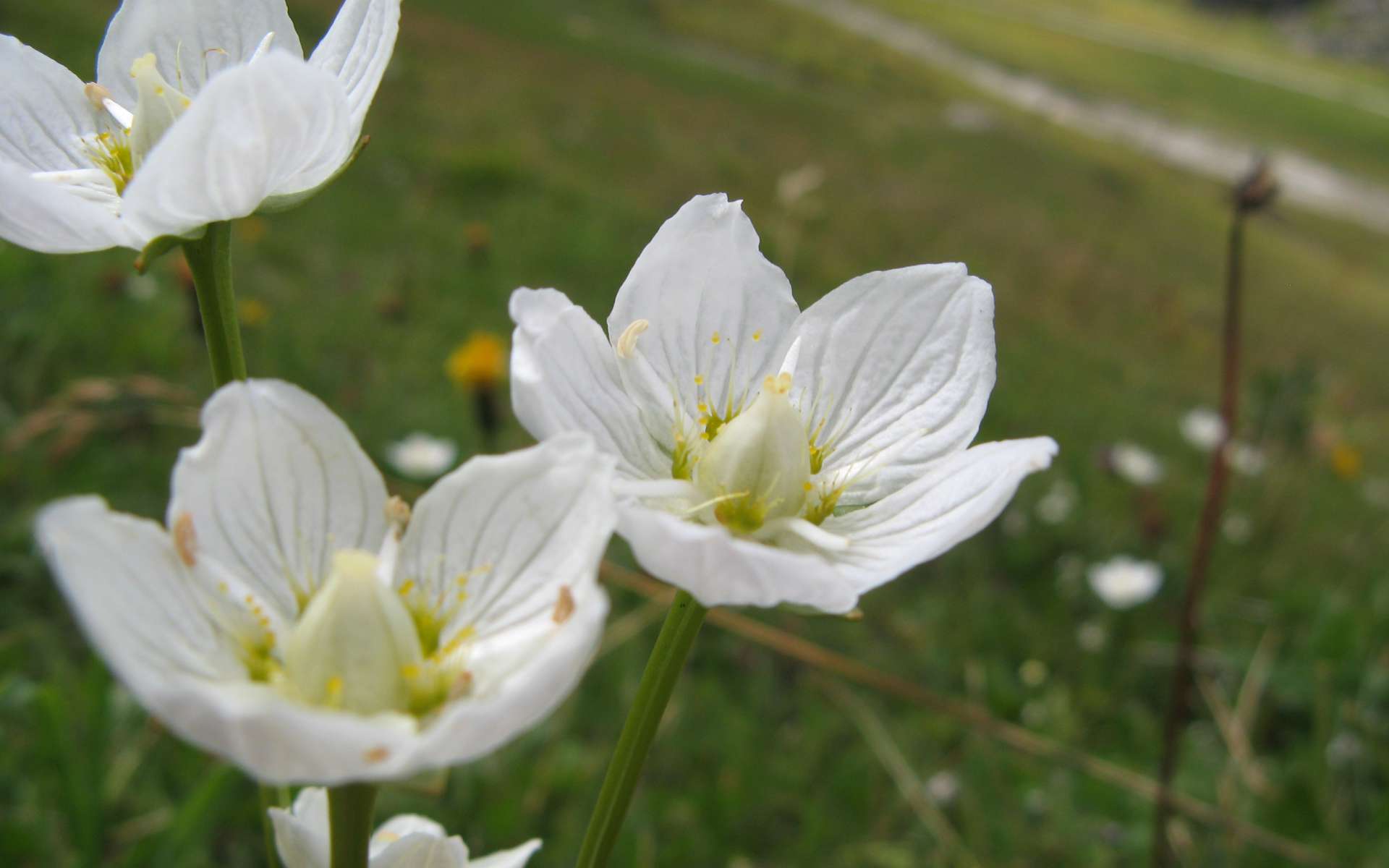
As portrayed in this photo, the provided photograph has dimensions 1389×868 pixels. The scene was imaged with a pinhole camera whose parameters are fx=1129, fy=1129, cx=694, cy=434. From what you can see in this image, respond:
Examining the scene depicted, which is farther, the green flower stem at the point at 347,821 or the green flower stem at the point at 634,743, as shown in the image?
the green flower stem at the point at 634,743

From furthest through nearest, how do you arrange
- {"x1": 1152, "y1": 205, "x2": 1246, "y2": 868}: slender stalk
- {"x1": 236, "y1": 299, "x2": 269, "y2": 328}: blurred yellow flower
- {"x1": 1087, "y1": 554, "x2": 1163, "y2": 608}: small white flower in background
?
{"x1": 236, "y1": 299, "x2": 269, "y2": 328}: blurred yellow flower, {"x1": 1087, "y1": 554, "x2": 1163, "y2": 608}: small white flower in background, {"x1": 1152, "y1": 205, "x2": 1246, "y2": 868}: slender stalk

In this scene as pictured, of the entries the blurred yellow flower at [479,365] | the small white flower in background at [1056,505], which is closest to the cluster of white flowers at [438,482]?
the blurred yellow flower at [479,365]

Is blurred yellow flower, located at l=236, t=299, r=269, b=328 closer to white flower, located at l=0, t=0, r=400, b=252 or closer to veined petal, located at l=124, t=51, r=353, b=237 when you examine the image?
white flower, located at l=0, t=0, r=400, b=252

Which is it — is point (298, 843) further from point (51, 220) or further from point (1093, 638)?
point (1093, 638)

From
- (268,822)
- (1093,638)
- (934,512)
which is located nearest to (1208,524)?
(934,512)

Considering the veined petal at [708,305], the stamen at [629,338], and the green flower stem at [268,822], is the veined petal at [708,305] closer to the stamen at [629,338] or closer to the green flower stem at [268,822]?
the stamen at [629,338]

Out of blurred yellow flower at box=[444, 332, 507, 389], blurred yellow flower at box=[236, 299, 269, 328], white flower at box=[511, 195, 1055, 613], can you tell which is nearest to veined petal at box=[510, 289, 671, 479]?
white flower at box=[511, 195, 1055, 613]

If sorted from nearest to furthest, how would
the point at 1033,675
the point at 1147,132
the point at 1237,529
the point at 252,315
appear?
the point at 1033,675 → the point at 252,315 → the point at 1237,529 → the point at 1147,132
